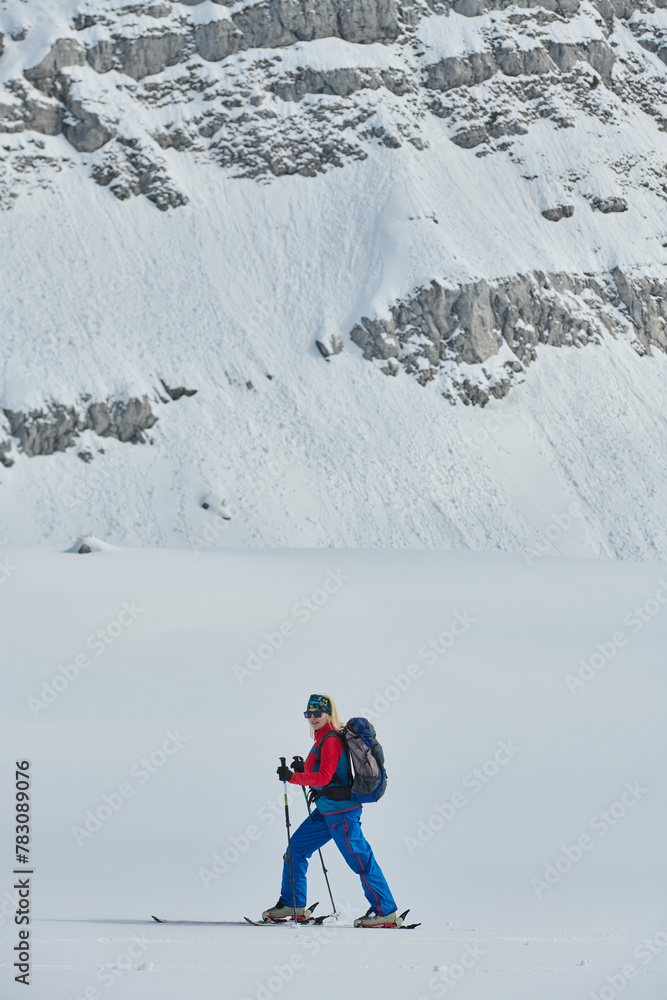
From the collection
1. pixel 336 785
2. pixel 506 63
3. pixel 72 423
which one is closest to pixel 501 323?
pixel 506 63

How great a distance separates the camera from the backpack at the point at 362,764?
652 cm

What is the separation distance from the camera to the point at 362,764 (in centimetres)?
653

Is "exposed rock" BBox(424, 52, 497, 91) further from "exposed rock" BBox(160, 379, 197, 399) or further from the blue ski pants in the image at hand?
the blue ski pants

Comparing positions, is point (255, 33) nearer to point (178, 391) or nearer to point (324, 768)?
point (178, 391)

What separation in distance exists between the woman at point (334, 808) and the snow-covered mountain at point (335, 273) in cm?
3123

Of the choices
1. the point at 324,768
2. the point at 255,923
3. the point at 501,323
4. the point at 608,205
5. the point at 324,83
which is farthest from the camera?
the point at 608,205

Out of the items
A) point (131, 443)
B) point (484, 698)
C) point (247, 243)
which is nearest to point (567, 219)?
point (247, 243)

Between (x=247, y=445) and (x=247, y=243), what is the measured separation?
14149 millimetres

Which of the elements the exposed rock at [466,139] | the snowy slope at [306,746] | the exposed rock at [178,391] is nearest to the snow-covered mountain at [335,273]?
the exposed rock at [178,391]

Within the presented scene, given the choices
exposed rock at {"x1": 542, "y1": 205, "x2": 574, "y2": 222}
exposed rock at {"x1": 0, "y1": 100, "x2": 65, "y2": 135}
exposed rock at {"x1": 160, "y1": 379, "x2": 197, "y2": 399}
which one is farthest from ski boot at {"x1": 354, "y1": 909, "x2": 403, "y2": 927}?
exposed rock at {"x1": 0, "y1": 100, "x2": 65, "y2": 135}

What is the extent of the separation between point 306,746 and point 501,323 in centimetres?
4009

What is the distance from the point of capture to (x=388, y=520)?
40.4m

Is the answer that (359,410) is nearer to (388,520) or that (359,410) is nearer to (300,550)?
(388,520)

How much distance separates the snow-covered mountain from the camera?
40562 millimetres
